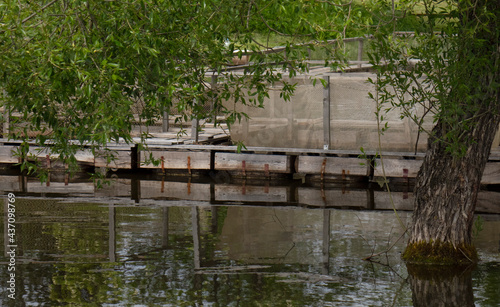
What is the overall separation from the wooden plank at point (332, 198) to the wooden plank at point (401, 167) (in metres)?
0.92

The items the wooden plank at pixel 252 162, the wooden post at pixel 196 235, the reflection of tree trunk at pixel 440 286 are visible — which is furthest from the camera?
the wooden plank at pixel 252 162

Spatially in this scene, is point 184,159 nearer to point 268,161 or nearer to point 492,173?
point 268,161

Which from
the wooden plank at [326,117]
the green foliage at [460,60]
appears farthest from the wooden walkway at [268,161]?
the green foliage at [460,60]

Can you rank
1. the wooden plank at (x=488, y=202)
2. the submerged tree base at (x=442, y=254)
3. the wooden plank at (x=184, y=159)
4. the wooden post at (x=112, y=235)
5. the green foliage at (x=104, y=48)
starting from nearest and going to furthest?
the green foliage at (x=104, y=48) → the submerged tree base at (x=442, y=254) → the wooden post at (x=112, y=235) → the wooden plank at (x=488, y=202) → the wooden plank at (x=184, y=159)

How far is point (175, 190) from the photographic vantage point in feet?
48.4

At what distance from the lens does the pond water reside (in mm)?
7512

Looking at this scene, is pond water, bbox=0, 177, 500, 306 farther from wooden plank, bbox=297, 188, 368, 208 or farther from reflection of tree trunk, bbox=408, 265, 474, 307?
wooden plank, bbox=297, 188, 368, 208

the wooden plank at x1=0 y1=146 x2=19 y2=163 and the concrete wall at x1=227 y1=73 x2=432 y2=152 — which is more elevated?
the concrete wall at x1=227 y1=73 x2=432 y2=152

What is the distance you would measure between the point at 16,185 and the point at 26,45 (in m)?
10.0

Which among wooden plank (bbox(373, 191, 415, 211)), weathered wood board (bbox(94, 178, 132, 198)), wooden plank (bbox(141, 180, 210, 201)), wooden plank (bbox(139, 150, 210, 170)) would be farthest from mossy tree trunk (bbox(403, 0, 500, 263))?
wooden plank (bbox(139, 150, 210, 170))

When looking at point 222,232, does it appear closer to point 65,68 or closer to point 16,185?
point 65,68

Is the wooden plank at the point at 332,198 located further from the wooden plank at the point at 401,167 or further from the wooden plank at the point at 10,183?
the wooden plank at the point at 10,183

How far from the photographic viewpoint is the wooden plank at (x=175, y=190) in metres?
14.0

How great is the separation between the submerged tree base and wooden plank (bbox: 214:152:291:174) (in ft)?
23.4
